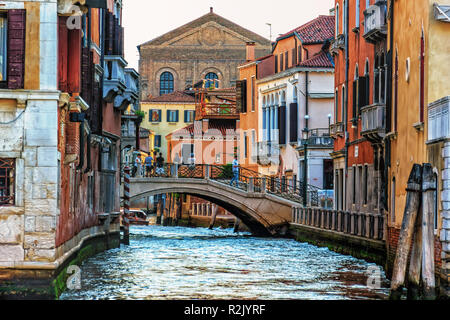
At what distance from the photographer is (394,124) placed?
2311 cm

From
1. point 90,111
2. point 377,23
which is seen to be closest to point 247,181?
point 377,23

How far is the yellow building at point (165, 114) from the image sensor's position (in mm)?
77312

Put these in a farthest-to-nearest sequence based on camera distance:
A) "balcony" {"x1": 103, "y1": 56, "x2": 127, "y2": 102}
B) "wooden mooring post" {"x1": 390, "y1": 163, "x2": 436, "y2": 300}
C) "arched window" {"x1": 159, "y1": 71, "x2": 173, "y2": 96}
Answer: "arched window" {"x1": 159, "y1": 71, "x2": 173, "y2": 96}, "balcony" {"x1": 103, "y1": 56, "x2": 127, "y2": 102}, "wooden mooring post" {"x1": 390, "y1": 163, "x2": 436, "y2": 300}

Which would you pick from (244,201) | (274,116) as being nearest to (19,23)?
(244,201)

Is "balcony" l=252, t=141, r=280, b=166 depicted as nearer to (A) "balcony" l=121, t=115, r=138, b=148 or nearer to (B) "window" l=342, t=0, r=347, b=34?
(B) "window" l=342, t=0, r=347, b=34

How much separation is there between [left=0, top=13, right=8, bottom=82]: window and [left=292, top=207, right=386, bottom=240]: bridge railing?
34.0 feet

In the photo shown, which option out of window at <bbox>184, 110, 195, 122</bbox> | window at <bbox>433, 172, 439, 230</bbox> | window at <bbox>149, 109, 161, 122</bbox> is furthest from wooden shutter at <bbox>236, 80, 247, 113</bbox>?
window at <bbox>433, 172, 439, 230</bbox>

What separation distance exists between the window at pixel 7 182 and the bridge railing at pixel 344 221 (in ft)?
33.1

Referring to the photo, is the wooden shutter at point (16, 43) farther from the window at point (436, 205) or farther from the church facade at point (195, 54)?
the church facade at point (195, 54)

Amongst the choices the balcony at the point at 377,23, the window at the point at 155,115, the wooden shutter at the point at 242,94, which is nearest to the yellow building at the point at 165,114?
the window at the point at 155,115

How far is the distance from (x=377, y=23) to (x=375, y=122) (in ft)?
7.91

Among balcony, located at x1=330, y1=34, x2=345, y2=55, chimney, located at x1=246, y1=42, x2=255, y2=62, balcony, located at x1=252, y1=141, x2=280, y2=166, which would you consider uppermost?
chimney, located at x1=246, y1=42, x2=255, y2=62

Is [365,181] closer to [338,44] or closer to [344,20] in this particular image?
[338,44]

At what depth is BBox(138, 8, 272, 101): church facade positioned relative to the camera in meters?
79.6
